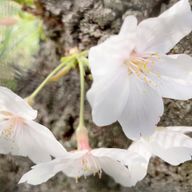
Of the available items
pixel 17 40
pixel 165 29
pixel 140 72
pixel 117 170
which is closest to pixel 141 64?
pixel 140 72

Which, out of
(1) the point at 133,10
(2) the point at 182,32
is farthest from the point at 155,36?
(1) the point at 133,10

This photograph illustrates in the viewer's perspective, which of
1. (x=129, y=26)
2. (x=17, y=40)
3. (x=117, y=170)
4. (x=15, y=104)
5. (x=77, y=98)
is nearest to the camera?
(x=129, y=26)

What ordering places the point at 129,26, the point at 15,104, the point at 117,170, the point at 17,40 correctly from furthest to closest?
the point at 17,40
the point at 117,170
the point at 15,104
the point at 129,26

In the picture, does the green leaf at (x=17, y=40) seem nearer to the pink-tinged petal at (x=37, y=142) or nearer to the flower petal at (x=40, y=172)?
the pink-tinged petal at (x=37, y=142)

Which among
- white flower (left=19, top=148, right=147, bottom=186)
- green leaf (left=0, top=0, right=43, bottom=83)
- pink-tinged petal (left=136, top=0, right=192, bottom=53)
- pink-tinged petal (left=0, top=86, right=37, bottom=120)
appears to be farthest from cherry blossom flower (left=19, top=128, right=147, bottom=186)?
green leaf (left=0, top=0, right=43, bottom=83)

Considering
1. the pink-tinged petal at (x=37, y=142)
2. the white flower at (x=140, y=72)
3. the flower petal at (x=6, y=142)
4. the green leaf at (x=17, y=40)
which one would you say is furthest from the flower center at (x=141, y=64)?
the green leaf at (x=17, y=40)

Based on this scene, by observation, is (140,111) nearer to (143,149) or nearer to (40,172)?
(143,149)
